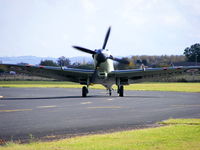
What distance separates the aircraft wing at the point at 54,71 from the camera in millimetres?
33875

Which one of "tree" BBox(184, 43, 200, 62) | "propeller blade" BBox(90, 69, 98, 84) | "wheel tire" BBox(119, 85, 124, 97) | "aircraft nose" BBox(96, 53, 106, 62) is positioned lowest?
"wheel tire" BBox(119, 85, 124, 97)

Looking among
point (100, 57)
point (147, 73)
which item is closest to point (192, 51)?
point (147, 73)

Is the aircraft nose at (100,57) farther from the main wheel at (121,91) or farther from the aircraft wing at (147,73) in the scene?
the main wheel at (121,91)

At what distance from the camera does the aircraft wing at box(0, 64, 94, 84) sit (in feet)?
111

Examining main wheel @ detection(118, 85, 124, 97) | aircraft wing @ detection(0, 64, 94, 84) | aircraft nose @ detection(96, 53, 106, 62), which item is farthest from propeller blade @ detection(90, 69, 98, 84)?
main wheel @ detection(118, 85, 124, 97)

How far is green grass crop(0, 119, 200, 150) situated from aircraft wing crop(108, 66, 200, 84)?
22861 mm

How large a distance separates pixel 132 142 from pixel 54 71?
81.7ft

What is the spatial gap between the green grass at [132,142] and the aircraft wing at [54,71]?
20726mm

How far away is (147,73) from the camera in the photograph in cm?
3928

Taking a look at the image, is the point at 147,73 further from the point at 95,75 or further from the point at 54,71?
the point at 54,71

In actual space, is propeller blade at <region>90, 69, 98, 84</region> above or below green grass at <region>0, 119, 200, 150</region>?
above

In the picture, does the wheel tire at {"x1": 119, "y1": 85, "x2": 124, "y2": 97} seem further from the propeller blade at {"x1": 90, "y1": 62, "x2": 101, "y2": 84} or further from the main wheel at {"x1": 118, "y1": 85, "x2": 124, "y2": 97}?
the propeller blade at {"x1": 90, "y1": 62, "x2": 101, "y2": 84}

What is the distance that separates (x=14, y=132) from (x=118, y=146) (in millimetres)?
4111

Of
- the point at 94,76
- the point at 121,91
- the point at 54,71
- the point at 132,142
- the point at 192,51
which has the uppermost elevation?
the point at 192,51
